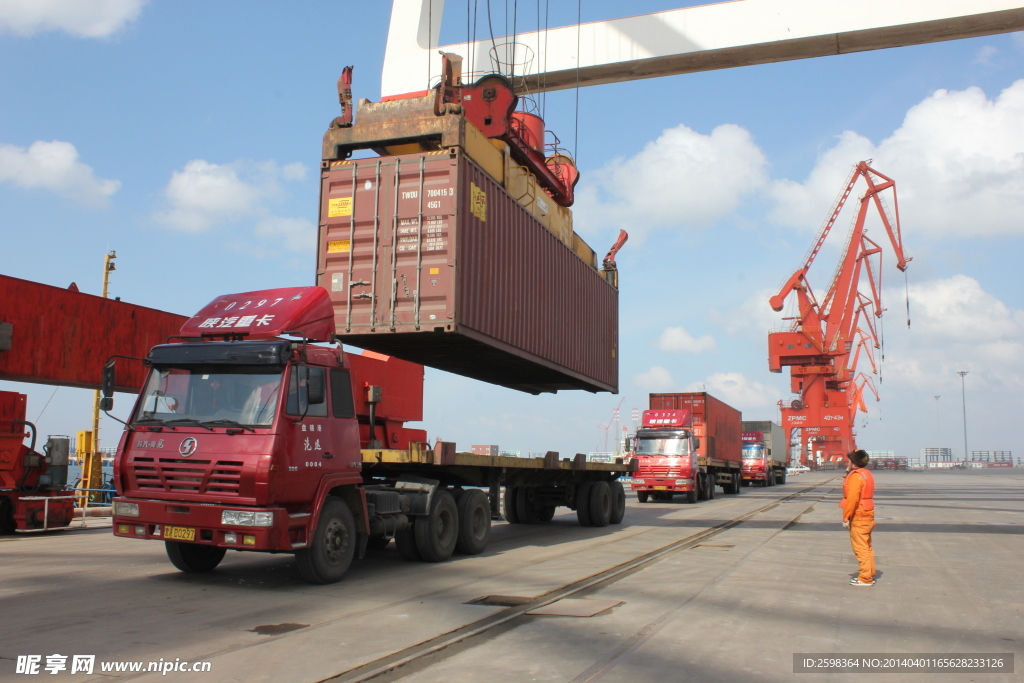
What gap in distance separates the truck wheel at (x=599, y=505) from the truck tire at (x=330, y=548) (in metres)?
7.95

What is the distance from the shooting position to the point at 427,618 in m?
6.51

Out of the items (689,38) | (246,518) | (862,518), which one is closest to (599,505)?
(862,518)

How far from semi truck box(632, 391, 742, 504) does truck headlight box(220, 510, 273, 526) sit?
48.1 ft

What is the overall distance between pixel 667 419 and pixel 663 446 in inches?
56.0

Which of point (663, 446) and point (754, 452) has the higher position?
point (663, 446)

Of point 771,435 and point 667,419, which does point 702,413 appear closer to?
A: point 667,419

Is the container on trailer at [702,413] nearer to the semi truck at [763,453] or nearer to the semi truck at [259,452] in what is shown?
the semi truck at [763,453]

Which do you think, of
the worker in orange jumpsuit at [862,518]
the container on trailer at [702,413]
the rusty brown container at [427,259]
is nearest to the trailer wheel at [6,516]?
the rusty brown container at [427,259]

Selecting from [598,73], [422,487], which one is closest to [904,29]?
[598,73]

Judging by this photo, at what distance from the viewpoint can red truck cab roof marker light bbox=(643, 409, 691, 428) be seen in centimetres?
2508

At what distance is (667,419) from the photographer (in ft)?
82.5

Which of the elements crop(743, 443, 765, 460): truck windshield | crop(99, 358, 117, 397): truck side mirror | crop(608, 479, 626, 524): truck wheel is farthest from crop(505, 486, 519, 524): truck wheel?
crop(743, 443, 765, 460): truck windshield

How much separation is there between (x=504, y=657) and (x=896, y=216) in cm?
6472

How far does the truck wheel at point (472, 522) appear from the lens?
1079 cm
